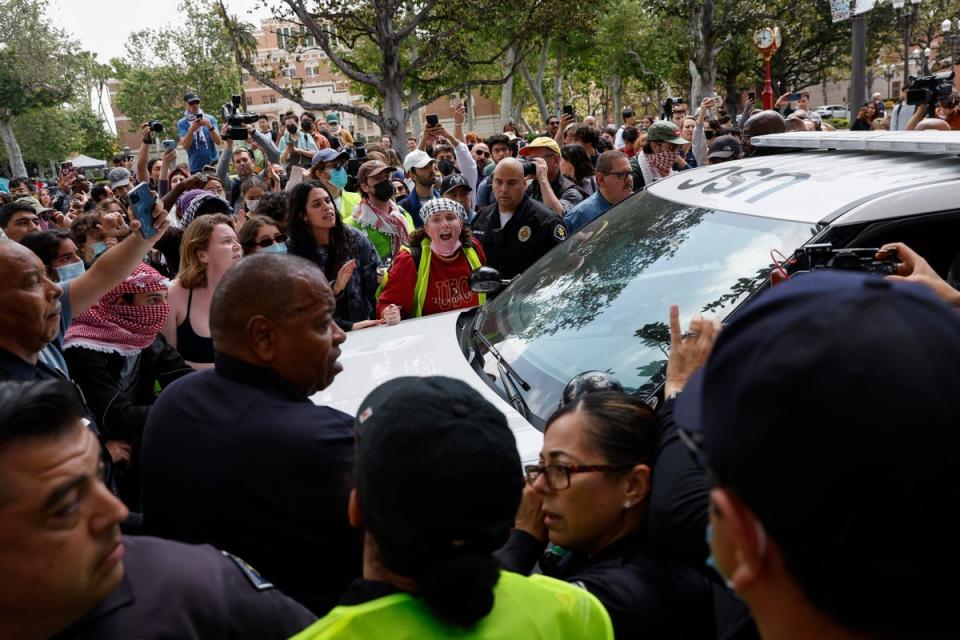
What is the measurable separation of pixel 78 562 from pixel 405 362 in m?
2.23

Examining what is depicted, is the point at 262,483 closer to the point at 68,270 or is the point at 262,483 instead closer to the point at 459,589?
the point at 459,589

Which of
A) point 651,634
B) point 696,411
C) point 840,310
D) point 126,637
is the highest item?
point 840,310

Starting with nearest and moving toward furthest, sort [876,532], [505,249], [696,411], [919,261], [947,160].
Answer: [876,532]
[696,411]
[919,261]
[947,160]
[505,249]

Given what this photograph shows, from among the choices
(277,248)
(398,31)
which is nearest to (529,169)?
(277,248)

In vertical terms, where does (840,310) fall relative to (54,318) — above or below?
above

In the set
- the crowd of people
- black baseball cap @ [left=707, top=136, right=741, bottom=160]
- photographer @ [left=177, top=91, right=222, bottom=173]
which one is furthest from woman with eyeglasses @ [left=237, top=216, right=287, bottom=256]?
photographer @ [left=177, top=91, right=222, bottom=173]

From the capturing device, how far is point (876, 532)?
2.51 ft

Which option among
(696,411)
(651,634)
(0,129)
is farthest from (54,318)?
(0,129)

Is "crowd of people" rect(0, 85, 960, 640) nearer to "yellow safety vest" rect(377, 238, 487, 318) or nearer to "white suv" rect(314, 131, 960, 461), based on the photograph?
"white suv" rect(314, 131, 960, 461)

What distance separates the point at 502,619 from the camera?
132 centimetres

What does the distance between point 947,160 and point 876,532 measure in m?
2.68

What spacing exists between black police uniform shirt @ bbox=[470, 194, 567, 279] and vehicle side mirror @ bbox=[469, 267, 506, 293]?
1.49 m

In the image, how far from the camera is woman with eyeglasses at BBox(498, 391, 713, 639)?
1.86 metres

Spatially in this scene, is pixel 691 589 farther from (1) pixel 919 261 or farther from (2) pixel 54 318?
(2) pixel 54 318
